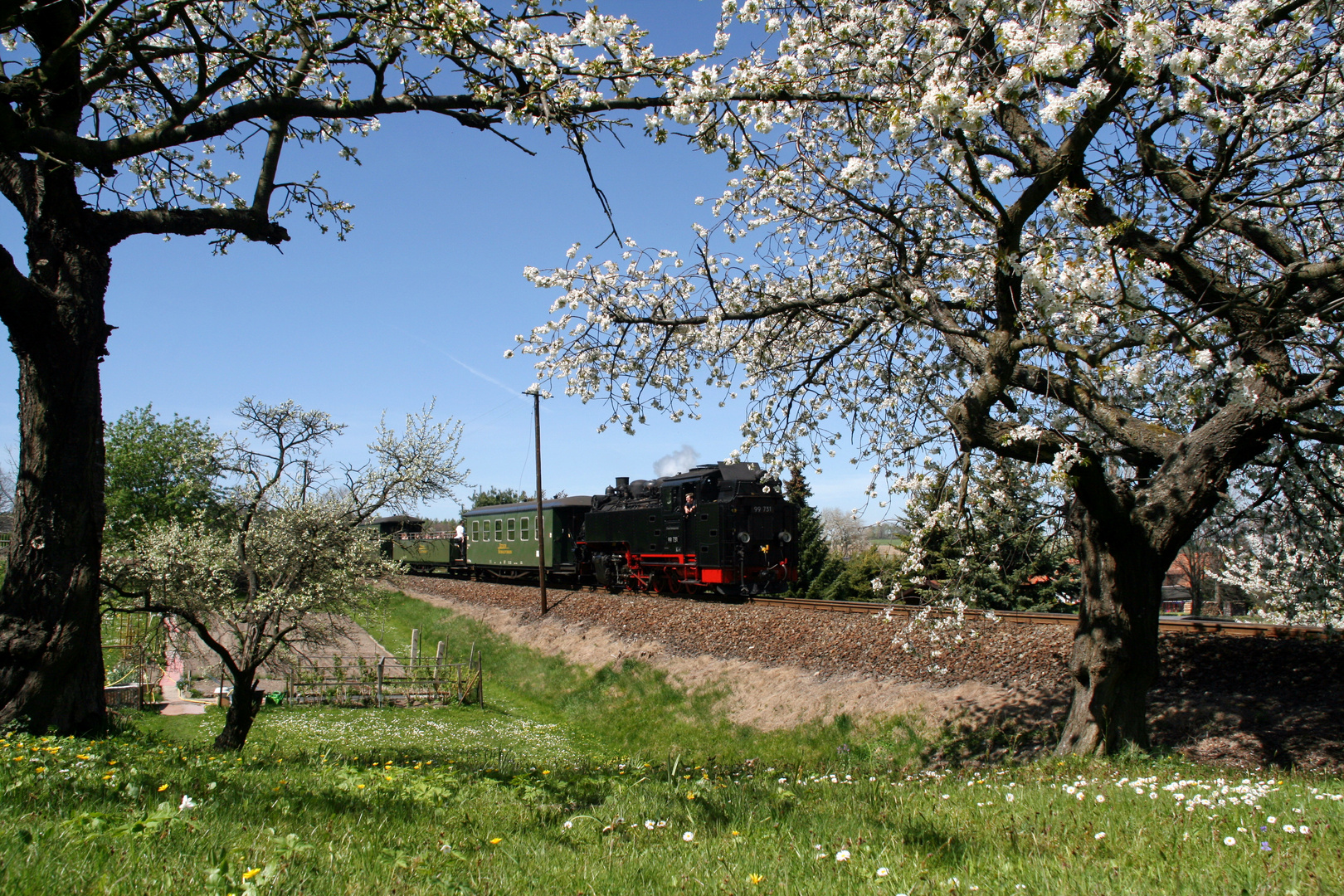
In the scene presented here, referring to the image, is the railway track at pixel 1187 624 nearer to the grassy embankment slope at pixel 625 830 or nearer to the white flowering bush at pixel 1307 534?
the white flowering bush at pixel 1307 534

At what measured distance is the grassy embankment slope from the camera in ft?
9.55

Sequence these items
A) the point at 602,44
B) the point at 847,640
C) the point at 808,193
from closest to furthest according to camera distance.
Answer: the point at 602,44 < the point at 808,193 < the point at 847,640

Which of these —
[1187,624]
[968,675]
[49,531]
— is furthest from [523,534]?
[49,531]

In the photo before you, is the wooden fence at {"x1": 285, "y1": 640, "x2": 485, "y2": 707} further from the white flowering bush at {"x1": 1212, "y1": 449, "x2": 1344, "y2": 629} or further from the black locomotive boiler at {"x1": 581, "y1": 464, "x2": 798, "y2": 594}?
the white flowering bush at {"x1": 1212, "y1": 449, "x2": 1344, "y2": 629}

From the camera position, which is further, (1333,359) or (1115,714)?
(1115,714)

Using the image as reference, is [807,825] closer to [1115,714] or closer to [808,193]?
[1115,714]

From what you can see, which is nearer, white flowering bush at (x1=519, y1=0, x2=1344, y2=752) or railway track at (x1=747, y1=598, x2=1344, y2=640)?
white flowering bush at (x1=519, y1=0, x2=1344, y2=752)

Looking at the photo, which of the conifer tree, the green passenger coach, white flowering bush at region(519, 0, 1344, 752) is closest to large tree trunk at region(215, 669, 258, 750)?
white flowering bush at region(519, 0, 1344, 752)

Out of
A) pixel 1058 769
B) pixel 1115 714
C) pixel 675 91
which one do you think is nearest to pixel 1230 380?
pixel 1115 714

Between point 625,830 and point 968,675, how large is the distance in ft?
34.0

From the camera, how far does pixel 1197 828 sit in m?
3.80

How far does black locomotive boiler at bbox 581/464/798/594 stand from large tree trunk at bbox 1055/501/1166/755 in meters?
10.7

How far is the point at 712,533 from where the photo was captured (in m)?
20.3

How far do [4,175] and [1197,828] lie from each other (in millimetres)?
9777
